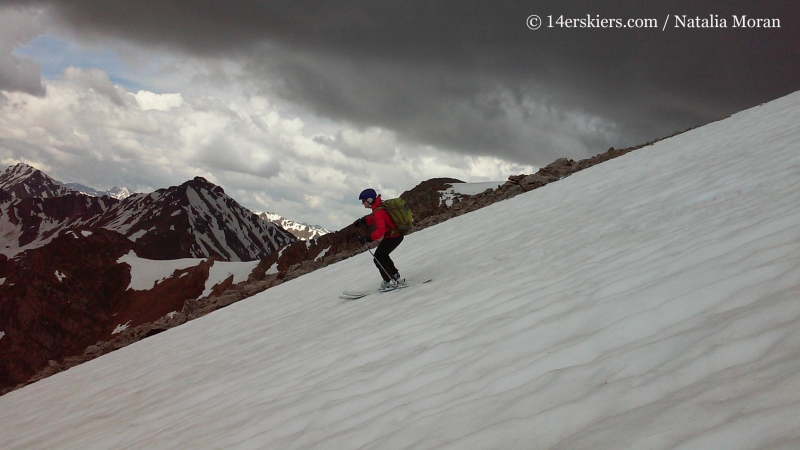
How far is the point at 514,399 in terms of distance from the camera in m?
3.06

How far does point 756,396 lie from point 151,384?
785 centimetres

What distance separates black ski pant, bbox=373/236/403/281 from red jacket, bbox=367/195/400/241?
1.01ft

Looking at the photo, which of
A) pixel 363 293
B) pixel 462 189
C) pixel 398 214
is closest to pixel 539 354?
pixel 398 214

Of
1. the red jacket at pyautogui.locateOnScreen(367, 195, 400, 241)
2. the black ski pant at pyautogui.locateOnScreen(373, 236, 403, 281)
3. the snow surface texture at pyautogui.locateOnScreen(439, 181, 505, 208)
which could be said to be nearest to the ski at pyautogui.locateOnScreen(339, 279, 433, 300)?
the black ski pant at pyautogui.locateOnScreen(373, 236, 403, 281)

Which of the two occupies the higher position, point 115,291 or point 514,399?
point 115,291

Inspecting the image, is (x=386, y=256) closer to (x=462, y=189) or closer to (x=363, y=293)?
(x=363, y=293)

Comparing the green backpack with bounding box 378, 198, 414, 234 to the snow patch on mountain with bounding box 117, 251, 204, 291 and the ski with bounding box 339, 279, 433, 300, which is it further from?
the snow patch on mountain with bounding box 117, 251, 204, 291

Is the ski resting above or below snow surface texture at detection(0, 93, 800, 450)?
above

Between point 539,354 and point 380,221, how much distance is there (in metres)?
3.98

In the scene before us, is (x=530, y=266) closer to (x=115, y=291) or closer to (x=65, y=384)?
(x=65, y=384)

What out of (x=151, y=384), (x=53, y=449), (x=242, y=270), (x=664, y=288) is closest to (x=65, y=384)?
(x=151, y=384)

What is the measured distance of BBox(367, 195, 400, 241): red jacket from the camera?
7.09m

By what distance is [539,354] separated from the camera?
3.64 m

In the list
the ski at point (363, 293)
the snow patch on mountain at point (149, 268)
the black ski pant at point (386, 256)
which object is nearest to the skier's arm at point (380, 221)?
the black ski pant at point (386, 256)
